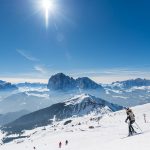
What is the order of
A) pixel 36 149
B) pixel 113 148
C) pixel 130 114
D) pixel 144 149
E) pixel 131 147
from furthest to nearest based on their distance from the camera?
1. pixel 36 149
2. pixel 130 114
3. pixel 113 148
4. pixel 131 147
5. pixel 144 149

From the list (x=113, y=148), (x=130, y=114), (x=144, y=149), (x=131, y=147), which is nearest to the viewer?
(x=144, y=149)

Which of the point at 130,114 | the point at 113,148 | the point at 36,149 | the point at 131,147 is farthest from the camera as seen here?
the point at 36,149

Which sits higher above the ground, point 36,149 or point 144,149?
point 144,149

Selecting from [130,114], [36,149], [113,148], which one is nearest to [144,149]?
[113,148]

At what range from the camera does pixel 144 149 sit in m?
15.3

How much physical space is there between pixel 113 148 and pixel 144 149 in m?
2.97

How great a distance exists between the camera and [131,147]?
16.8m

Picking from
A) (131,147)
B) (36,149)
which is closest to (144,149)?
(131,147)

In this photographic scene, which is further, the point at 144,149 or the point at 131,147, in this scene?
the point at 131,147

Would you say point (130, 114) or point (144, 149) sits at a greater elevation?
point (130, 114)

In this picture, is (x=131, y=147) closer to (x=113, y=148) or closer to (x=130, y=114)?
(x=113, y=148)

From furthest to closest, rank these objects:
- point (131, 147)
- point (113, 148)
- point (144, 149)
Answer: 1. point (113, 148)
2. point (131, 147)
3. point (144, 149)

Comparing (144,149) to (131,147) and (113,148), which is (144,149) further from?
(113,148)

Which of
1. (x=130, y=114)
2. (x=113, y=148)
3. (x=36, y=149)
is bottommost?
(x=36, y=149)
